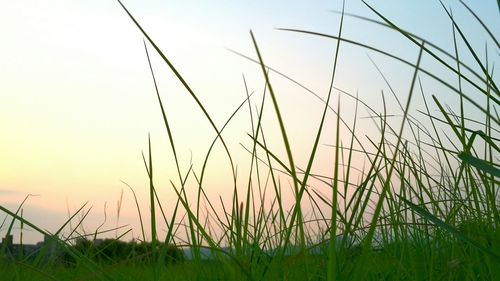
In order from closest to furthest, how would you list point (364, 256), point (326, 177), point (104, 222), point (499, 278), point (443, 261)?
point (364, 256) < point (499, 278) < point (443, 261) < point (326, 177) < point (104, 222)

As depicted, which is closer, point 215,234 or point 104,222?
point 104,222

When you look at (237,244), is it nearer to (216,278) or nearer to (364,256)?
(364,256)

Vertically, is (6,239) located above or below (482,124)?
below

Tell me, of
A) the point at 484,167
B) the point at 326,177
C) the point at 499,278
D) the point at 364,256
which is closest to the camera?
the point at 484,167

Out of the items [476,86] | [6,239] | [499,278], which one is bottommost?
[499,278]

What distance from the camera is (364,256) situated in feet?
2.74

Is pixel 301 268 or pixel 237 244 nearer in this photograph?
pixel 237 244

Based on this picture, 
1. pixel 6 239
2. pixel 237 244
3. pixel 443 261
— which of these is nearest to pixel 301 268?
pixel 443 261

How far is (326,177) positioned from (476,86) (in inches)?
35.0

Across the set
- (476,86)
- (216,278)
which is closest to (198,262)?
(216,278)

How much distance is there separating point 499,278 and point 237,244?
0.50 metres

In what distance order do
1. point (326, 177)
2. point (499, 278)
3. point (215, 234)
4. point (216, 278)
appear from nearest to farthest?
point (499, 278), point (216, 278), point (326, 177), point (215, 234)

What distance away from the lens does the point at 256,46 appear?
0.67 m

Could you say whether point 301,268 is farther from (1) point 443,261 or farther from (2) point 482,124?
(2) point 482,124
